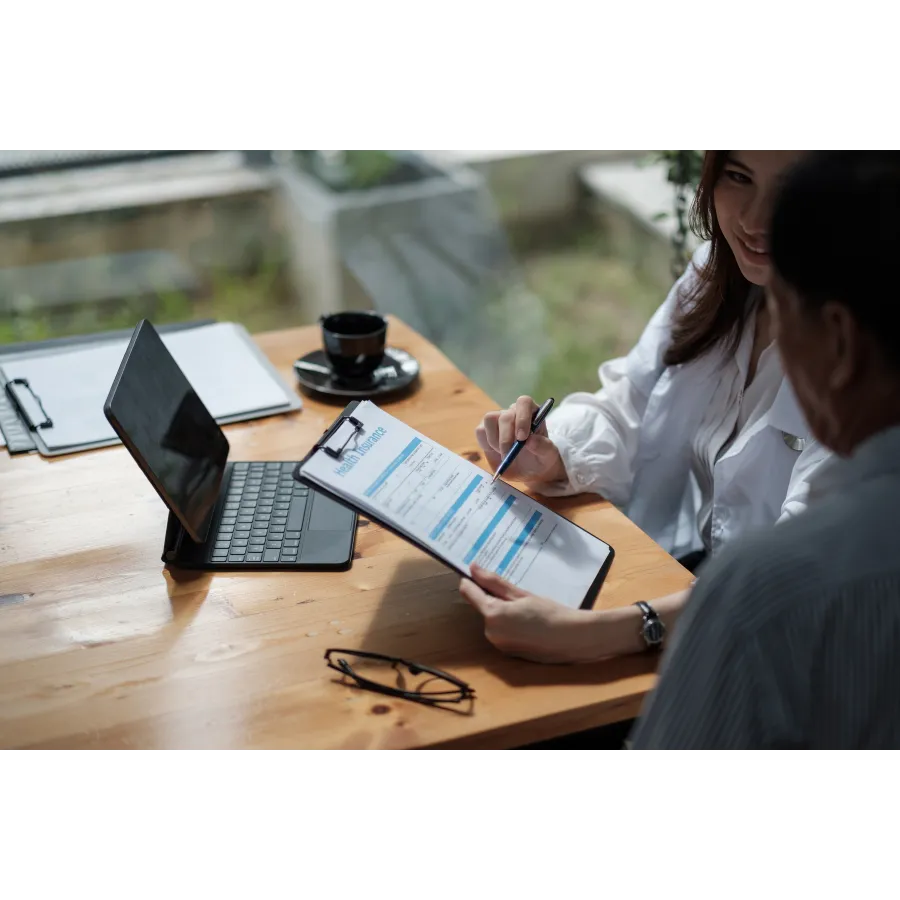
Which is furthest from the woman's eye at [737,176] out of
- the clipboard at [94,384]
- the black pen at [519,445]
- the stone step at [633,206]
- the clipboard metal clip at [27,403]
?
the stone step at [633,206]

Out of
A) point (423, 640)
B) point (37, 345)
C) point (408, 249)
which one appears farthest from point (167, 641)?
point (408, 249)

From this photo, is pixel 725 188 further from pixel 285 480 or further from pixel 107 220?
pixel 107 220

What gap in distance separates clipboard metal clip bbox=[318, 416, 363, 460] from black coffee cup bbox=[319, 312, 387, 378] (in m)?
0.47

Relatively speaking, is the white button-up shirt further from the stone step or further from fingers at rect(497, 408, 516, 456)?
the stone step

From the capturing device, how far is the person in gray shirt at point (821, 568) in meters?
0.71

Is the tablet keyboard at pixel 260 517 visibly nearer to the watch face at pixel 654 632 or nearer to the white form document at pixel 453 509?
the white form document at pixel 453 509

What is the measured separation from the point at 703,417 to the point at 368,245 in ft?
6.16

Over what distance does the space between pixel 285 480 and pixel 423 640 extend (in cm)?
36

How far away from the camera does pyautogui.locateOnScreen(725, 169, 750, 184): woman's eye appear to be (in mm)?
1248

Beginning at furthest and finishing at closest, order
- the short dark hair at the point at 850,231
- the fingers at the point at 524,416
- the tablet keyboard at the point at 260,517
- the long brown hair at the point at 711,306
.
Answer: the long brown hair at the point at 711,306 → the fingers at the point at 524,416 → the tablet keyboard at the point at 260,517 → the short dark hair at the point at 850,231

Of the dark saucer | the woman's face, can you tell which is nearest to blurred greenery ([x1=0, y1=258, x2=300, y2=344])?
the dark saucer

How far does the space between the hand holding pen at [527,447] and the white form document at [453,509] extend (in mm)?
115

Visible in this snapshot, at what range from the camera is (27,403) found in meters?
1.48

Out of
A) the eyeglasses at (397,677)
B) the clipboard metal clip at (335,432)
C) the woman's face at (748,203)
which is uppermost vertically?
the woman's face at (748,203)
